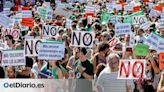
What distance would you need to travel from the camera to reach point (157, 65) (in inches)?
494

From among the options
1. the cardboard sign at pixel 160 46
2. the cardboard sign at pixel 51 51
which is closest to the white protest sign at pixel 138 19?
the cardboard sign at pixel 160 46

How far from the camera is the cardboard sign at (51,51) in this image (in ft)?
44.9

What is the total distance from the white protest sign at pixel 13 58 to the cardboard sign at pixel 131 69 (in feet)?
9.33

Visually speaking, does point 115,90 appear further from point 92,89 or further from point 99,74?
point 99,74

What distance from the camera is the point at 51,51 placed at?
13727mm

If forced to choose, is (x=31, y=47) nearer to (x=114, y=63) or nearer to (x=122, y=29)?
(x=114, y=63)

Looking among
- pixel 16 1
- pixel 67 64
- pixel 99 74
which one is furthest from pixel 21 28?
pixel 16 1

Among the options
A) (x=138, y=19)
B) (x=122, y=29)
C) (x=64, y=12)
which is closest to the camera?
(x=122, y=29)

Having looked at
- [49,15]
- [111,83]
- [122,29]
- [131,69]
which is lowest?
[49,15]

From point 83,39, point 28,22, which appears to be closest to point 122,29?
point 83,39

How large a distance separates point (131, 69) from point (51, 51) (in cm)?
284

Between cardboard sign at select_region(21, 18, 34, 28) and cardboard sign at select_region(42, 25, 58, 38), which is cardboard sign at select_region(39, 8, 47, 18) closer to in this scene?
cardboard sign at select_region(21, 18, 34, 28)

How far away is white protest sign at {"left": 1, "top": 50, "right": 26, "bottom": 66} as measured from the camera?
1359cm

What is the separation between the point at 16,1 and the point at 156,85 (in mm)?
29873
